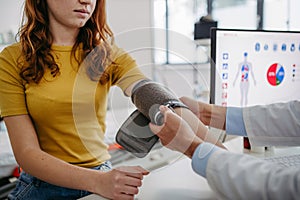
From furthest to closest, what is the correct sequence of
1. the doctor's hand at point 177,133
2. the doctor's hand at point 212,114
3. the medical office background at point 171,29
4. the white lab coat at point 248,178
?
the doctor's hand at point 212,114
the medical office background at point 171,29
the doctor's hand at point 177,133
the white lab coat at point 248,178

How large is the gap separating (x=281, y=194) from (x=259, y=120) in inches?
20.2

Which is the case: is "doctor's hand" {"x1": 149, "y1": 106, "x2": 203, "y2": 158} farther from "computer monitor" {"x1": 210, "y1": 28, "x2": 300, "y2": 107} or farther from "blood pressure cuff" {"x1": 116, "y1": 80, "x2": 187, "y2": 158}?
"computer monitor" {"x1": 210, "y1": 28, "x2": 300, "y2": 107}

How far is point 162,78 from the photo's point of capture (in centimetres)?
93

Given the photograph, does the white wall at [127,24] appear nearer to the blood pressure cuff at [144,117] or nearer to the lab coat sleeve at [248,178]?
the blood pressure cuff at [144,117]

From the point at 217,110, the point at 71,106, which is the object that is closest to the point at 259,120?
the point at 217,110

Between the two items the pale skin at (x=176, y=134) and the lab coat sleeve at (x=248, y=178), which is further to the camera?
the pale skin at (x=176, y=134)

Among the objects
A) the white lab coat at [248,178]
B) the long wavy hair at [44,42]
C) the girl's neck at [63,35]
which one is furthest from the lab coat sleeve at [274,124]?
the girl's neck at [63,35]

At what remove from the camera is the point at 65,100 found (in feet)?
3.16

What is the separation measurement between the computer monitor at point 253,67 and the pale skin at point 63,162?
19.7 inches

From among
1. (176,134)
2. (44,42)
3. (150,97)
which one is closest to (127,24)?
(44,42)

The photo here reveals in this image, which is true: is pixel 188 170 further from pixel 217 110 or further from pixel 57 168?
pixel 57 168

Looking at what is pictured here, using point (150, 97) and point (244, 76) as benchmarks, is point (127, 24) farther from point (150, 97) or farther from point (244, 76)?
point (150, 97)

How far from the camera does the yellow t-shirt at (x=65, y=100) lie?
944 millimetres

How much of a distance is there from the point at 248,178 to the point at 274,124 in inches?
19.6
